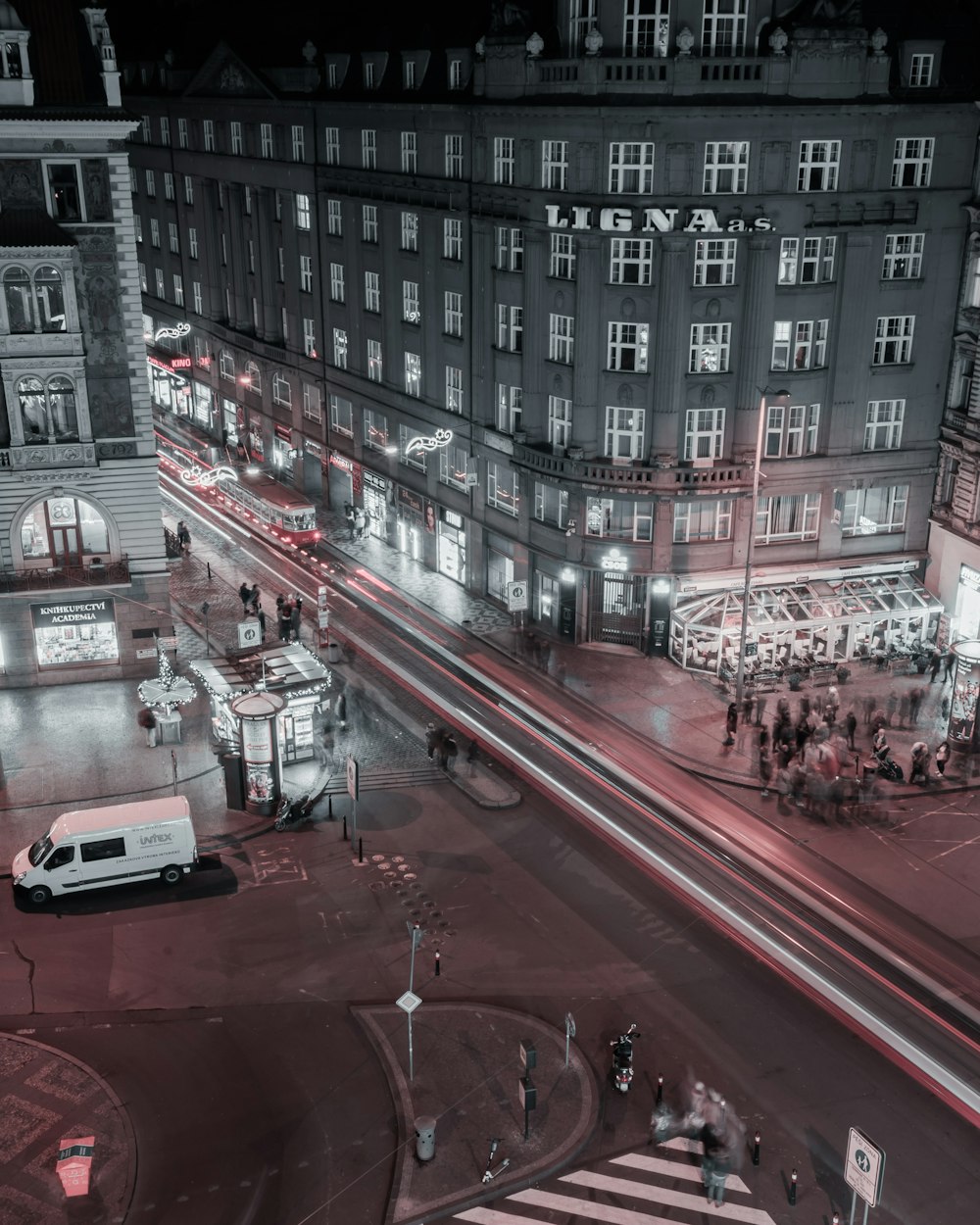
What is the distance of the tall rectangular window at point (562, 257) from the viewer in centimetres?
5444

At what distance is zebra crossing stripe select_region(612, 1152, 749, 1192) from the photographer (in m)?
27.2

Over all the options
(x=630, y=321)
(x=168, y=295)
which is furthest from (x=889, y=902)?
(x=168, y=295)

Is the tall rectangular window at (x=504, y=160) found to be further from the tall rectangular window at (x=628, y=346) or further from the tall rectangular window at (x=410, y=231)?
the tall rectangular window at (x=628, y=346)

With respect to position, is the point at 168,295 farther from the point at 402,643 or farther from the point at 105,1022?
the point at 105,1022

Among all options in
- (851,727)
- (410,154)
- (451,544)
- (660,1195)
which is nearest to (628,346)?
(451,544)

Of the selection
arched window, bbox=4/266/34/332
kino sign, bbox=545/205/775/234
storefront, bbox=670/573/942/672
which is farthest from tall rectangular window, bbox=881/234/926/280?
arched window, bbox=4/266/34/332

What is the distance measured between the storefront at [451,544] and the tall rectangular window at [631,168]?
64.1 feet

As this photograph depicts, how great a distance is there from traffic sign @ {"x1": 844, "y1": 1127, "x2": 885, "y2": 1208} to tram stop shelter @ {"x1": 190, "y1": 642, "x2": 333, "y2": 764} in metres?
25.3

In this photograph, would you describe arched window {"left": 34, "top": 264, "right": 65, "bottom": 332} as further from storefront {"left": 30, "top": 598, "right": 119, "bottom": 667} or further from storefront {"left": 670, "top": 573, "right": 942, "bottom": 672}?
storefront {"left": 670, "top": 573, "right": 942, "bottom": 672}

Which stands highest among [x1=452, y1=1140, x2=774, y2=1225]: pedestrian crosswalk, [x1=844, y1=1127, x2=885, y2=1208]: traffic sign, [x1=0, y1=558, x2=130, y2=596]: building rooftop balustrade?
[x1=0, y1=558, x2=130, y2=596]: building rooftop balustrade

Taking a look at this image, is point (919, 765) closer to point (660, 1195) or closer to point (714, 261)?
point (714, 261)

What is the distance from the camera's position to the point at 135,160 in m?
102

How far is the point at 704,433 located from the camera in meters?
54.7

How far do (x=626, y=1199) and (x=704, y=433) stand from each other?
34748 mm
